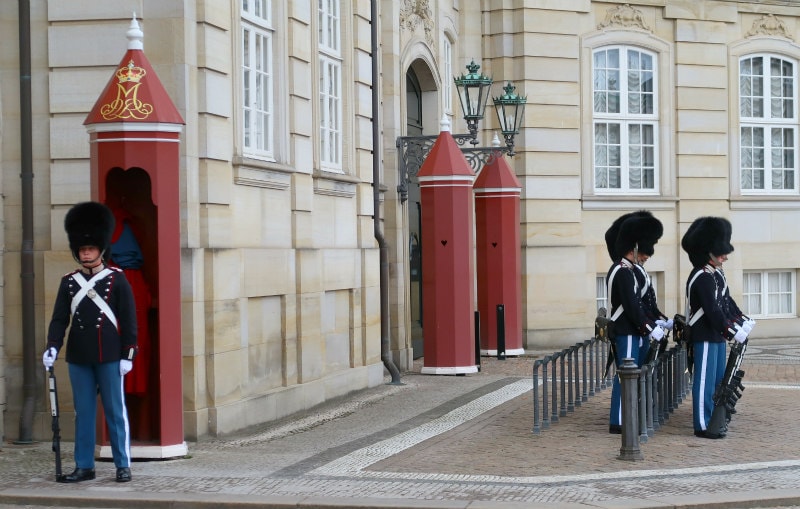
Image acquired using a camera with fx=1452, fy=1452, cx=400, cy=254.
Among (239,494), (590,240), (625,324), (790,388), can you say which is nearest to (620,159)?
(590,240)

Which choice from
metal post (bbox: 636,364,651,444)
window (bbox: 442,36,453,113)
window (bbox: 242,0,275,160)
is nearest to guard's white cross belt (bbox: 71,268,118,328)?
window (bbox: 242,0,275,160)

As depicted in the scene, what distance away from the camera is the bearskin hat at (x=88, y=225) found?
9.94 m

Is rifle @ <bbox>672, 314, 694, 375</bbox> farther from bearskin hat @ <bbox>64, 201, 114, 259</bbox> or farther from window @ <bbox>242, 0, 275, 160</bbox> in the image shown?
bearskin hat @ <bbox>64, 201, 114, 259</bbox>

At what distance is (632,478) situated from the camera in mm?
9977

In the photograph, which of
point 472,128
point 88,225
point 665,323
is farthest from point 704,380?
point 472,128

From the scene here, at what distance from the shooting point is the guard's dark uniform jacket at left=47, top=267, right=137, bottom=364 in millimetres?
9930

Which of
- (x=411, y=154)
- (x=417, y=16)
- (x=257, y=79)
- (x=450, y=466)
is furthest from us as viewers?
(x=417, y=16)

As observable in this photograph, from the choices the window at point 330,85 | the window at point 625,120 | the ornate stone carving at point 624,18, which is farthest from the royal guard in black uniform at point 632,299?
the ornate stone carving at point 624,18

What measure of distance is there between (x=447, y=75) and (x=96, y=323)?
13.1m

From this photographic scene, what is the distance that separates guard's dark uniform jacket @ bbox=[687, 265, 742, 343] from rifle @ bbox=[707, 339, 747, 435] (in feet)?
0.67

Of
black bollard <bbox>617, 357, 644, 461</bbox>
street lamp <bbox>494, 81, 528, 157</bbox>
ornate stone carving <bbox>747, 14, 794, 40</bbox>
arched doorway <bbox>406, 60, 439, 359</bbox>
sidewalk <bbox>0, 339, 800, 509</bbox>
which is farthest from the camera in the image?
ornate stone carving <bbox>747, 14, 794, 40</bbox>

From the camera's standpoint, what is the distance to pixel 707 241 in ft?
40.8

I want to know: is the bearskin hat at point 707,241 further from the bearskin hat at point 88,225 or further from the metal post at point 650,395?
the bearskin hat at point 88,225

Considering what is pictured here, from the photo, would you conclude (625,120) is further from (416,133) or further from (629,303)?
(629,303)
